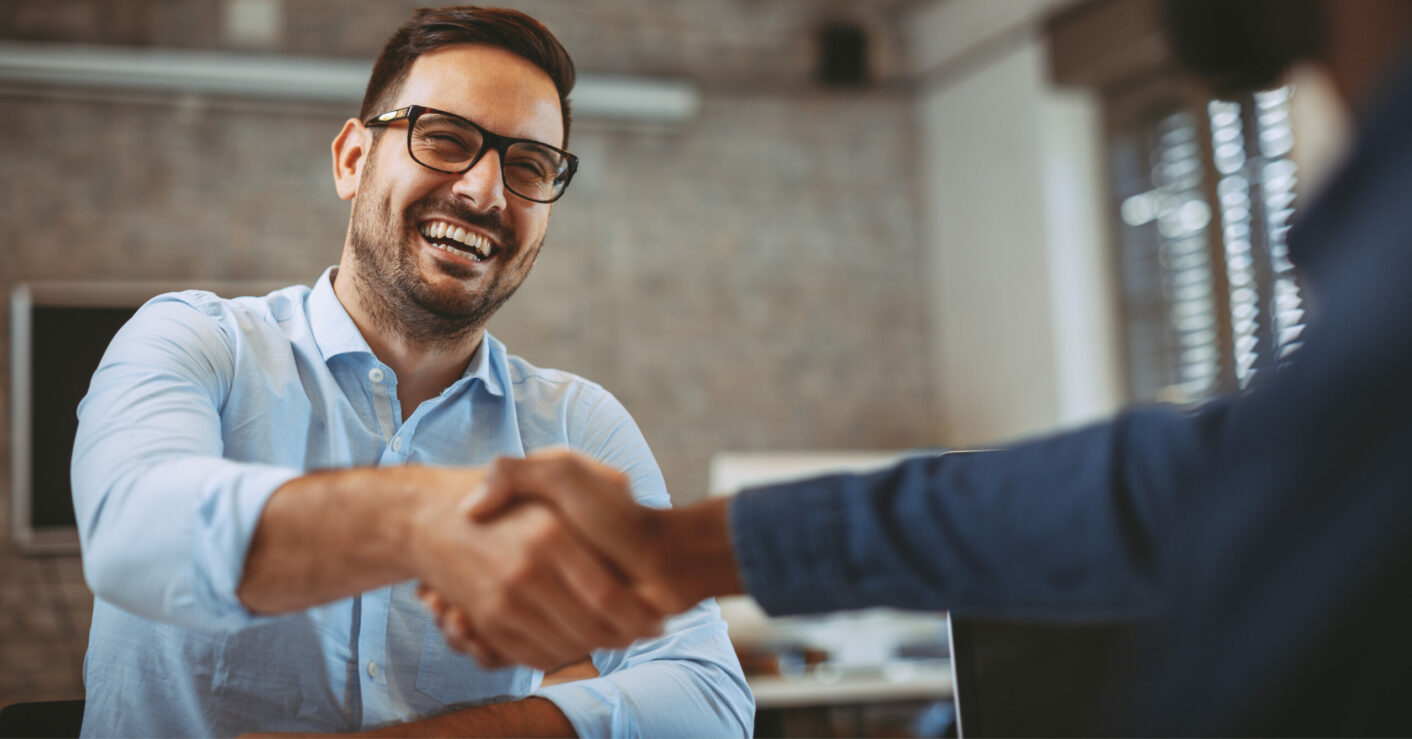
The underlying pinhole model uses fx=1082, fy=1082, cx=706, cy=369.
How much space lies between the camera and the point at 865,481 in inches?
29.8

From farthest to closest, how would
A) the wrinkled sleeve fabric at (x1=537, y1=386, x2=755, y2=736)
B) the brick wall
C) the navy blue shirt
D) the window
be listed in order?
the brick wall
the window
the wrinkled sleeve fabric at (x1=537, y1=386, x2=755, y2=736)
the navy blue shirt

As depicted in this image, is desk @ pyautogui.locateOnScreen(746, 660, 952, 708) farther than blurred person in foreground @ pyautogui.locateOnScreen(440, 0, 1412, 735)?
Yes

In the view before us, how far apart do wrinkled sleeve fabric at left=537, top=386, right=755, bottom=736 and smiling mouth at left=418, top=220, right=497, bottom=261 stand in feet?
0.77

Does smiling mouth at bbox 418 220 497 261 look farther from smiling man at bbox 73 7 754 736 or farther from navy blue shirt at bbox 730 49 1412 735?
navy blue shirt at bbox 730 49 1412 735

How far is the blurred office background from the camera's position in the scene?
12.3ft

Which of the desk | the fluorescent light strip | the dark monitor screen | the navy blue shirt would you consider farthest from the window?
the dark monitor screen

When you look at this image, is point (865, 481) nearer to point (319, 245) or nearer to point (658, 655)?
point (658, 655)

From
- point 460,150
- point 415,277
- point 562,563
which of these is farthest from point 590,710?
point 460,150

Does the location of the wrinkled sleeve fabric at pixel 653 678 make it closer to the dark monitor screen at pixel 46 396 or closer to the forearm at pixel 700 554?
the forearm at pixel 700 554

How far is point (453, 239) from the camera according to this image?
122 cm

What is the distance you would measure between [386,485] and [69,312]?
2655mm

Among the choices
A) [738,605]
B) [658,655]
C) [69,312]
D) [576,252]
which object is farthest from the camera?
[576,252]

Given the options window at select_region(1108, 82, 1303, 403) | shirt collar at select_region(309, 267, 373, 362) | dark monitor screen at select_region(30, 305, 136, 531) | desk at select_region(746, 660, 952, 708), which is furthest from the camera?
window at select_region(1108, 82, 1303, 403)

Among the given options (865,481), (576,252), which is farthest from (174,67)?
(865,481)
